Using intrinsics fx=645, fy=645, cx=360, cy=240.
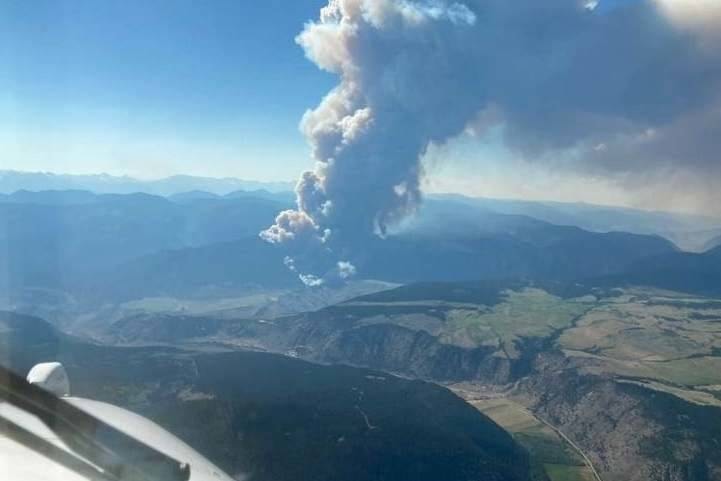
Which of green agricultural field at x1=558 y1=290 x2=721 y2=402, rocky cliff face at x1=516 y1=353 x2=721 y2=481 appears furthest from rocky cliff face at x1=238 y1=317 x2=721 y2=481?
green agricultural field at x1=558 y1=290 x2=721 y2=402

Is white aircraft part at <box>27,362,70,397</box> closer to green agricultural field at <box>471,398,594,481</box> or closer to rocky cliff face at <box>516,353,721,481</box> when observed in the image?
green agricultural field at <box>471,398,594,481</box>

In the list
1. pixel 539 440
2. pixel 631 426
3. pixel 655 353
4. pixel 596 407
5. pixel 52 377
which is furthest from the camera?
pixel 655 353

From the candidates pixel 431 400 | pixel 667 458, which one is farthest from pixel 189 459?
pixel 431 400

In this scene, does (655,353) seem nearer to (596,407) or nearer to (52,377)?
(596,407)

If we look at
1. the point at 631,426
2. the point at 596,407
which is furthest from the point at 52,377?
the point at 596,407

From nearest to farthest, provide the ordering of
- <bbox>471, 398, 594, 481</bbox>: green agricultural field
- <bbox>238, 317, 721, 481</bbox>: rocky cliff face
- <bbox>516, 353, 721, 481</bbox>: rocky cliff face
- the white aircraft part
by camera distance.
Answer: the white aircraft part, <bbox>516, 353, 721, 481</bbox>: rocky cliff face, <bbox>238, 317, 721, 481</bbox>: rocky cliff face, <bbox>471, 398, 594, 481</bbox>: green agricultural field

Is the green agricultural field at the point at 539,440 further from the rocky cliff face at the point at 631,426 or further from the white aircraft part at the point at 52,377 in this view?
the white aircraft part at the point at 52,377

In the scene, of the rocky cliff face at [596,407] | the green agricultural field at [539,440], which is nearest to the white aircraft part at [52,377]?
the green agricultural field at [539,440]

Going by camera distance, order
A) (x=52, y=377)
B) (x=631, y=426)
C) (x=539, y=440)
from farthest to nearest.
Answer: (x=539, y=440) → (x=631, y=426) → (x=52, y=377)

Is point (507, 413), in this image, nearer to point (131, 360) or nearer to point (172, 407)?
point (172, 407)

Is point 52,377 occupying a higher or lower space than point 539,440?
higher

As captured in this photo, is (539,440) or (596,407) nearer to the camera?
(539,440)
